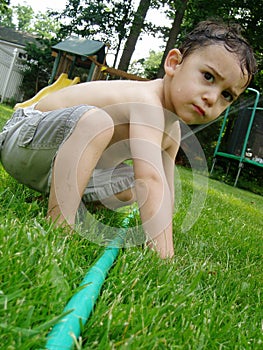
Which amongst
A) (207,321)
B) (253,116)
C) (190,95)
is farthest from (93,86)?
(253,116)

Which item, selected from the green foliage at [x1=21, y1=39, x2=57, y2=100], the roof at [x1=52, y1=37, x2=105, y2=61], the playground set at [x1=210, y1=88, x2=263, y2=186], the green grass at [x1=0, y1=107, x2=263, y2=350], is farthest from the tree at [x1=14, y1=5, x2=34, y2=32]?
the green grass at [x1=0, y1=107, x2=263, y2=350]

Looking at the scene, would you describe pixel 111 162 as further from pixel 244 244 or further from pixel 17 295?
Result: pixel 17 295

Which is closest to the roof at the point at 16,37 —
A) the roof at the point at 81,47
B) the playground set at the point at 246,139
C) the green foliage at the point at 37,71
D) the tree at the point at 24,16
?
the green foliage at the point at 37,71

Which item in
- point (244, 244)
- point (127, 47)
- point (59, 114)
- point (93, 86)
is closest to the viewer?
point (59, 114)

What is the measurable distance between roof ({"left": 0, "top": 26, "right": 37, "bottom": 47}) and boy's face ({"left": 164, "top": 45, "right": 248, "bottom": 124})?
2311cm

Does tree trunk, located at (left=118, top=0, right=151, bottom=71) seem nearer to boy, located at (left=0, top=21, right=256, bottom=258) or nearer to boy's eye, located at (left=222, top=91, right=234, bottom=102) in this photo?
boy, located at (left=0, top=21, right=256, bottom=258)

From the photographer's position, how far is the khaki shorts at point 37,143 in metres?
1.53

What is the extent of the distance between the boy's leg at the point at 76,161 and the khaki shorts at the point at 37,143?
47 mm

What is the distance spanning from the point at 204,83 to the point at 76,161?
555 mm

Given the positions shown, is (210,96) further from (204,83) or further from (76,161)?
(76,161)

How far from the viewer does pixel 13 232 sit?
1122mm

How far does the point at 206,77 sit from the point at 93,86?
1.49 ft

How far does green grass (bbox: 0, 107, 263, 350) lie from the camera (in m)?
0.79

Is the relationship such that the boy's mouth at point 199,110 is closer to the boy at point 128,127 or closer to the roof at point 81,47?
the boy at point 128,127
